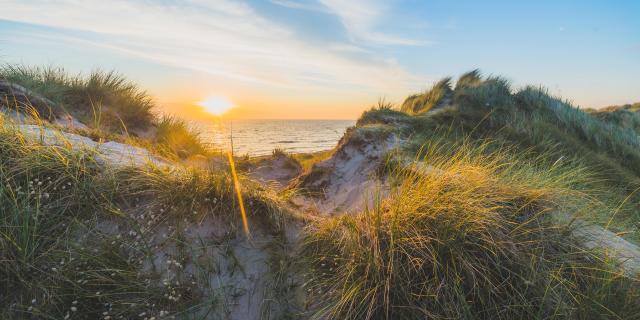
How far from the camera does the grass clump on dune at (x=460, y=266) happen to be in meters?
2.34

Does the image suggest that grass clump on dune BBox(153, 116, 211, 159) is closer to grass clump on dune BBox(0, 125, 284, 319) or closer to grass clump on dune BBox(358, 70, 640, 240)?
grass clump on dune BBox(358, 70, 640, 240)

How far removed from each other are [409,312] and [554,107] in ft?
34.4

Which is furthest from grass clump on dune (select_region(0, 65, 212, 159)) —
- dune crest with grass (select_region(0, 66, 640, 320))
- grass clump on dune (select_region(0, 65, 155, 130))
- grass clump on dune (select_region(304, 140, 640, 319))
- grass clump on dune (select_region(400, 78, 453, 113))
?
grass clump on dune (select_region(400, 78, 453, 113))

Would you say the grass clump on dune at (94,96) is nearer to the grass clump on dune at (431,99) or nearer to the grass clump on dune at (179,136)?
the grass clump on dune at (179,136)

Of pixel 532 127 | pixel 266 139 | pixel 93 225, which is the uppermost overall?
pixel 532 127

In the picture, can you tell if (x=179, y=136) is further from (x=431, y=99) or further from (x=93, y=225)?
(x=431, y=99)

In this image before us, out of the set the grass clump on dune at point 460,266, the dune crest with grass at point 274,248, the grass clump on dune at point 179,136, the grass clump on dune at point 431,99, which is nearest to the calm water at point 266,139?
the grass clump on dune at point 179,136

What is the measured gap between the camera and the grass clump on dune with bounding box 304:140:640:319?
2.34m

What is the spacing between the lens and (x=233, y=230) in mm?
3129

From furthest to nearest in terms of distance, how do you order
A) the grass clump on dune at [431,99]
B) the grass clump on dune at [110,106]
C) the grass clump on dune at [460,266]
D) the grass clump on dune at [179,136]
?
the grass clump on dune at [431,99], the grass clump on dune at [179,136], the grass clump on dune at [110,106], the grass clump on dune at [460,266]

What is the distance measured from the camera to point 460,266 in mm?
2477

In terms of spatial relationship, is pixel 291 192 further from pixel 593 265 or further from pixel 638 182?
pixel 638 182

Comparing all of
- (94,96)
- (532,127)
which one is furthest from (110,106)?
(532,127)

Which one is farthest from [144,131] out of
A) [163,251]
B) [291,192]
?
[163,251]
